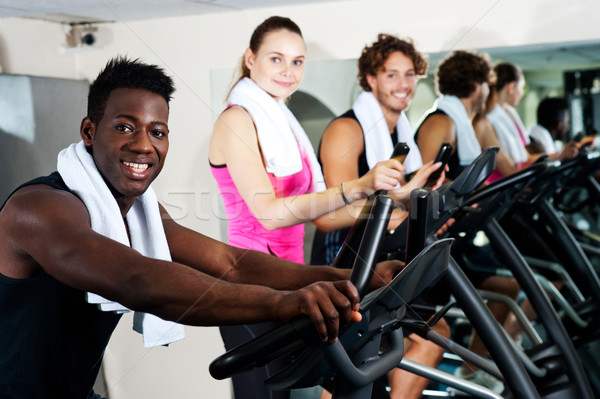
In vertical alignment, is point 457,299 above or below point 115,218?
below

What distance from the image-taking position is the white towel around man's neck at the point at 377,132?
2674 mm

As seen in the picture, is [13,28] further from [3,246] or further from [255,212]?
[3,246]

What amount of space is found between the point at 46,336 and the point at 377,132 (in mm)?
1843

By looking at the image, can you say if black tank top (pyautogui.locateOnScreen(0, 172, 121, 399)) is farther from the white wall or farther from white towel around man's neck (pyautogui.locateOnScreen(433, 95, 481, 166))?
white towel around man's neck (pyautogui.locateOnScreen(433, 95, 481, 166))

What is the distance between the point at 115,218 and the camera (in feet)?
4.18

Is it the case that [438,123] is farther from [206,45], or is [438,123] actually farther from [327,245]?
[206,45]

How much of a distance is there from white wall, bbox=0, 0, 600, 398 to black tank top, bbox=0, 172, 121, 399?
47.6 inches

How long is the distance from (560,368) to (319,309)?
1653mm

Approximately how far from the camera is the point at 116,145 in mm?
1320

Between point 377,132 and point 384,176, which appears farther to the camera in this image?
point 377,132

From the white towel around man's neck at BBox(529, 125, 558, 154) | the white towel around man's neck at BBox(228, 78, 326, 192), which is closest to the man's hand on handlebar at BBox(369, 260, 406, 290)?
the white towel around man's neck at BBox(228, 78, 326, 192)

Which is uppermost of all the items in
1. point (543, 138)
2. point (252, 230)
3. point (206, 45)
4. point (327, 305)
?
point (206, 45)

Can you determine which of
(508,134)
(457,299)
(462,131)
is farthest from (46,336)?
(508,134)

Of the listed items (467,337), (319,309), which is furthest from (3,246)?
(467,337)
